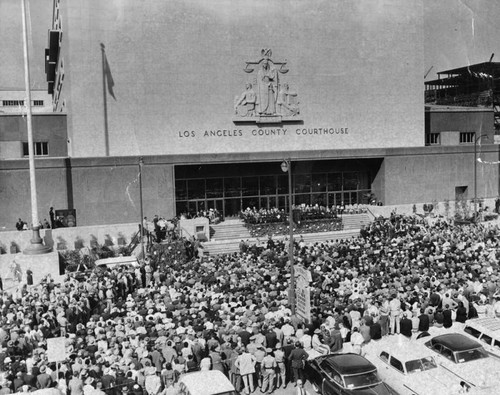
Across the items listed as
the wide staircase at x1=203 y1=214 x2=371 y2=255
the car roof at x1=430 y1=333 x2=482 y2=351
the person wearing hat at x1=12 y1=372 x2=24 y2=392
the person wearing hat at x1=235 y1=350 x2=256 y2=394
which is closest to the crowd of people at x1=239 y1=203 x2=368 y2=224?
the wide staircase at x1=203 y1=214 x2=371 y2=255

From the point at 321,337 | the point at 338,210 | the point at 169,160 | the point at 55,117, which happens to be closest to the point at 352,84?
the point at 338,210

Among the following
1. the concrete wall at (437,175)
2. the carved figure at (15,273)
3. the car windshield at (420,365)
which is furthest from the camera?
the concrete wall at (437,175)

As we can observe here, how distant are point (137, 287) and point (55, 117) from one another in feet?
67.7

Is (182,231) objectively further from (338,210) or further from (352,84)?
(352,84)

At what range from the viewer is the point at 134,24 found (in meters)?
39.8

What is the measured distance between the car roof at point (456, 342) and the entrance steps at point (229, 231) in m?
22.1

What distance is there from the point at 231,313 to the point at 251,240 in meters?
18.4

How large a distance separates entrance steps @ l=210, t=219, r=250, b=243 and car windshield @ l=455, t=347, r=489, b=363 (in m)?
22.9

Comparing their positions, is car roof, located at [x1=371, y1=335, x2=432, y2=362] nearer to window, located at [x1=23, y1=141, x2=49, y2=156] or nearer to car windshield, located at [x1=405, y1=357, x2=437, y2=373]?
car windshield, located at [x1=405, y1=357, x2=437, y2=373]

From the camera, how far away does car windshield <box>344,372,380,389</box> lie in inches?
553

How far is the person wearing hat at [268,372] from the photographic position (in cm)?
1519

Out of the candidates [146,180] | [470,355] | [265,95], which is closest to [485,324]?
[470,355]

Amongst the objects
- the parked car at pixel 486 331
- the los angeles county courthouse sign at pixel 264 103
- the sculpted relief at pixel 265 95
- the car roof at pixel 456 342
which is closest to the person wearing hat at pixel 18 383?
the car roof at pixel 456 342

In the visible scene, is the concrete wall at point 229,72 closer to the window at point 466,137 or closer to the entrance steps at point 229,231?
the window at point 466,137
